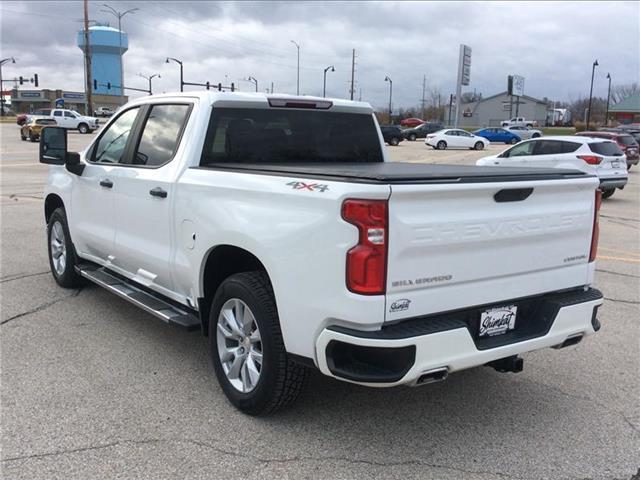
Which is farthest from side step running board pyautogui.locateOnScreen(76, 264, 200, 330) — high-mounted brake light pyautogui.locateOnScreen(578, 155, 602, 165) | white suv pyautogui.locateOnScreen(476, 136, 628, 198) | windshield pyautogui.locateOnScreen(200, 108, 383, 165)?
high-mounted brake light pyautogui.locateOnScreen(578, 155, 602, 165)

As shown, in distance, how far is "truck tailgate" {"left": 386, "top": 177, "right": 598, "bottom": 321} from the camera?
2.90 meters

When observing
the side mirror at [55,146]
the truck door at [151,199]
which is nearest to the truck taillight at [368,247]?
the truck door at [151,199]

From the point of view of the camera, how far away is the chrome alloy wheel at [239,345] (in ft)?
11.8

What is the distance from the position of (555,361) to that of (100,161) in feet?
13.8

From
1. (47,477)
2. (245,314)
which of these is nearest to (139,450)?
(47,477)

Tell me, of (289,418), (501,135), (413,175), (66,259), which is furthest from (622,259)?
(501,135)

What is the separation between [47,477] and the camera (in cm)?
302

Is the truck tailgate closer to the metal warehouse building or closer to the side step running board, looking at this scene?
the side step running board

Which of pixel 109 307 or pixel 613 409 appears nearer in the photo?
pixel 613 409

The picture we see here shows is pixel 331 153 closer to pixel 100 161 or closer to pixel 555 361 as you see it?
pixel 100 161

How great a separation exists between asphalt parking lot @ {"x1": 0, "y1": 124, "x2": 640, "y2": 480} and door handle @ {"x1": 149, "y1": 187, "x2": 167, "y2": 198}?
1.26 metres

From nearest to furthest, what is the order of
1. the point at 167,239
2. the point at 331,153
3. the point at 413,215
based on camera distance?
the point at 413,215 → the point at 167,239 → the point at 331,153

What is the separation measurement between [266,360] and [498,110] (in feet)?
439

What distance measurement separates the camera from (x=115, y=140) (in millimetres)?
5285
